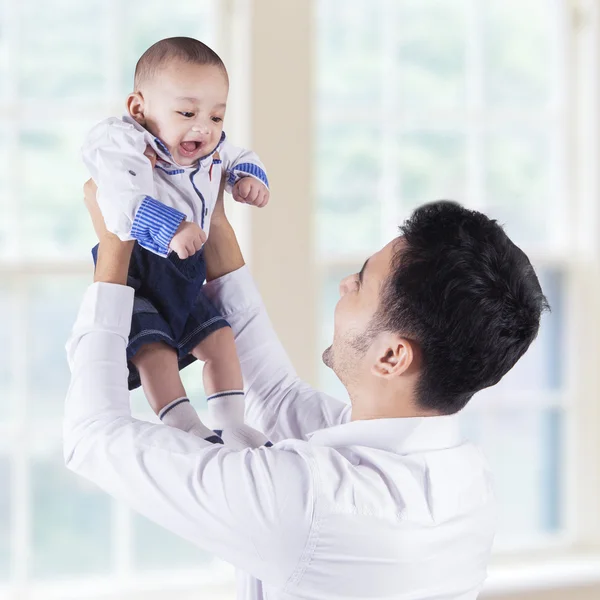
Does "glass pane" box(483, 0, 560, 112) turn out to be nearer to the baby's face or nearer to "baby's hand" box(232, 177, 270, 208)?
"baby's hand" box(232, 177, 270, 208)

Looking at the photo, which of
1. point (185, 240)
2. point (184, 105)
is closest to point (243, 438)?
point (185, 240)

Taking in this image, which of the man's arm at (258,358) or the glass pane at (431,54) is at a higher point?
the glass pane at (431,54)

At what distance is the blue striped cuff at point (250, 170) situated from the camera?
1366 millimetres

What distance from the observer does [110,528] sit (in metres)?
2.95

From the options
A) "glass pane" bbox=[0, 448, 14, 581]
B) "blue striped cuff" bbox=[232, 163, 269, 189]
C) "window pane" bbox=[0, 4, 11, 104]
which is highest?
"window pane" bbox=[0, 4, 11, 104]

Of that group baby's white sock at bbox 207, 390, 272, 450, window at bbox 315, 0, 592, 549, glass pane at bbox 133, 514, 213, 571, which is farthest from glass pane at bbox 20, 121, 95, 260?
baby's white sock at bbox 207, 390, 272, 450

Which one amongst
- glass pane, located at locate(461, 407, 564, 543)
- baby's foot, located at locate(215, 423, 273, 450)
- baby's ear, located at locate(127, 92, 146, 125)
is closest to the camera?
baby's ear, located at locate(127, 92, 146, 125)

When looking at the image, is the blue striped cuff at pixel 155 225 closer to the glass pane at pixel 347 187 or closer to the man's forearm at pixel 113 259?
the man's forearm at pixel 113 259

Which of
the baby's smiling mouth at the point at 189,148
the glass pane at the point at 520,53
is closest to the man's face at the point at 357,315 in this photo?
the baby's smiling mouth at the point at 189,148

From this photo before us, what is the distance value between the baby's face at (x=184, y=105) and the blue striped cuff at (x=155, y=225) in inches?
5.2

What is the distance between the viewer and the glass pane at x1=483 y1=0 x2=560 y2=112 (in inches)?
134

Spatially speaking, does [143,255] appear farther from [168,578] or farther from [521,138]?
[521,138]

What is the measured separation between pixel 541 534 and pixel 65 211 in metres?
2.35

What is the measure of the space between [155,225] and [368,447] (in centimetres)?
47
